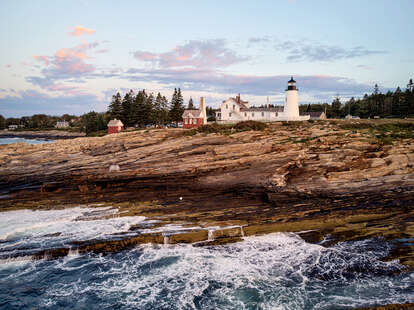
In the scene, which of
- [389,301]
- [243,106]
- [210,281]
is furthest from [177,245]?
[243,106]

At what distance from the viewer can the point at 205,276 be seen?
14.5 m

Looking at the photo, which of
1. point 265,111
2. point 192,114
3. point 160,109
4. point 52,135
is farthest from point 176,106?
point 52,135

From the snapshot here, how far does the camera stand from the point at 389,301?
11523mm

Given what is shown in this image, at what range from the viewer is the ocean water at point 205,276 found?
41.4ft

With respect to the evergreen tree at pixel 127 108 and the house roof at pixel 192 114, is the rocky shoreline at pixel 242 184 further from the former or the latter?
the evergreen tree at pixel 127 108

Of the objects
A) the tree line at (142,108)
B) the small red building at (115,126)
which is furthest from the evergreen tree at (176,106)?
the small red building at (115,126)

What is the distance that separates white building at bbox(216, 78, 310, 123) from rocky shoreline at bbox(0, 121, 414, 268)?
66.0ft

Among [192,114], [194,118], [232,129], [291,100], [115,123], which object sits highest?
[291,100]

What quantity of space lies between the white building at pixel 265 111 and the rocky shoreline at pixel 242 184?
20.1m

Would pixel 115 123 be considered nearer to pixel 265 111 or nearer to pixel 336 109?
pixel 265 111

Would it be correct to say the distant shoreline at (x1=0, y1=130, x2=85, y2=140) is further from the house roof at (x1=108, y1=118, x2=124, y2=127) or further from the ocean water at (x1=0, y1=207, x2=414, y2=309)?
the ocean water at (x1=0, y1=207, x2=414, y2=309)

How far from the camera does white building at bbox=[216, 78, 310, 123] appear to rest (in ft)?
188

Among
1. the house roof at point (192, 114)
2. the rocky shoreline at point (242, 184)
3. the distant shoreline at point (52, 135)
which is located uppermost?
the house roof at point (192, 114)

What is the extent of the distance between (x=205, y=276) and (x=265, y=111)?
52.8 metres
